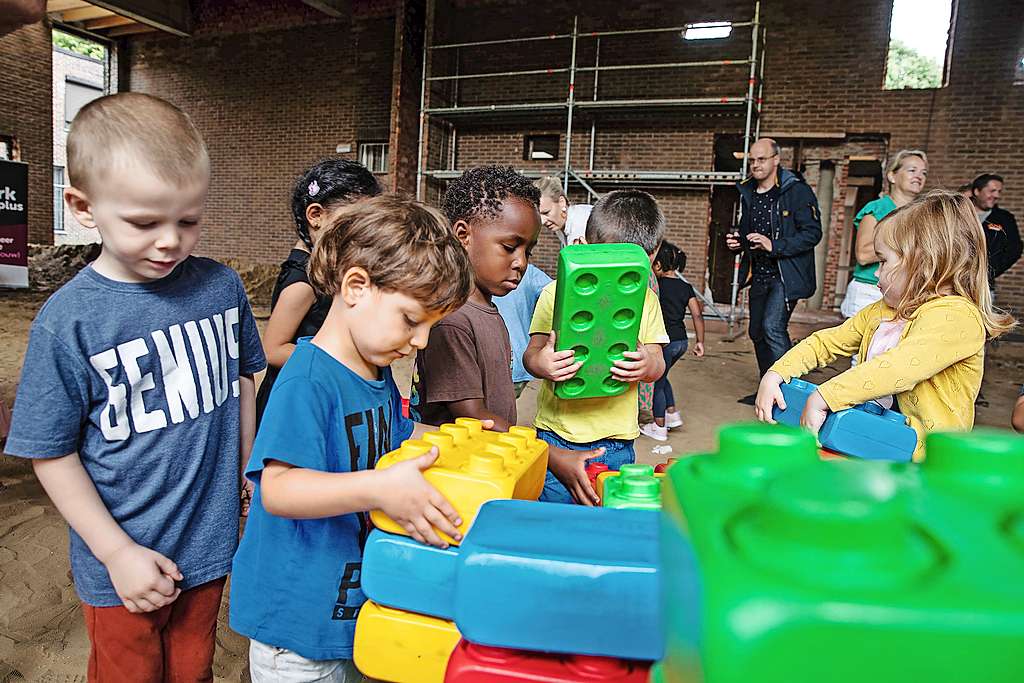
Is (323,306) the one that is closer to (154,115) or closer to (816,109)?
(154,115)

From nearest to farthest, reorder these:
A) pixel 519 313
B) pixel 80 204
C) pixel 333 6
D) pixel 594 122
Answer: pixel 80 204 → pixel 519 313 → pixel 594 122 → pixel 333 6

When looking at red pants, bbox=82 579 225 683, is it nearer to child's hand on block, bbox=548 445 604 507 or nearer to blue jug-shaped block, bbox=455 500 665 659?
child's hand on block, bbox=548 445 604 507

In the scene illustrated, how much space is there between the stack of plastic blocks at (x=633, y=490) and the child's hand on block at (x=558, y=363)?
50cm

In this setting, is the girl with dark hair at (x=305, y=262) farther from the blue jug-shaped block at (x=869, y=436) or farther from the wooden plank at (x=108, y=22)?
the wooden plank at (x=108, y=22)

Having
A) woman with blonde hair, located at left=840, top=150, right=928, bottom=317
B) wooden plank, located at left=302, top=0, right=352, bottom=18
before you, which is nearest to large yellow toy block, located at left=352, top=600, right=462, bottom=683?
woman with blonde hair, located at left=840, top=150, right=928, bottom=317

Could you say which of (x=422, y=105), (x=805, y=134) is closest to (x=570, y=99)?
(x=422, y=105)

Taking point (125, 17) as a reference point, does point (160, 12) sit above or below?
above

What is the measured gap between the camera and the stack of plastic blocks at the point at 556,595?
19.0 inches

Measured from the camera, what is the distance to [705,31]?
31.2ft

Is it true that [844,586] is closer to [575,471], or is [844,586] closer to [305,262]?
[575,471]

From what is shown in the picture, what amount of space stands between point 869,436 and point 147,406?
1103mm

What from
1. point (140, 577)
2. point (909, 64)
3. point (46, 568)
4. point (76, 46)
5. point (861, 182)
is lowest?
point (46, 568)

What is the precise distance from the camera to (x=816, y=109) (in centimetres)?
924

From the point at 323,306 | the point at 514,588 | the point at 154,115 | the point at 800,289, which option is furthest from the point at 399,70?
the point at 514,588
